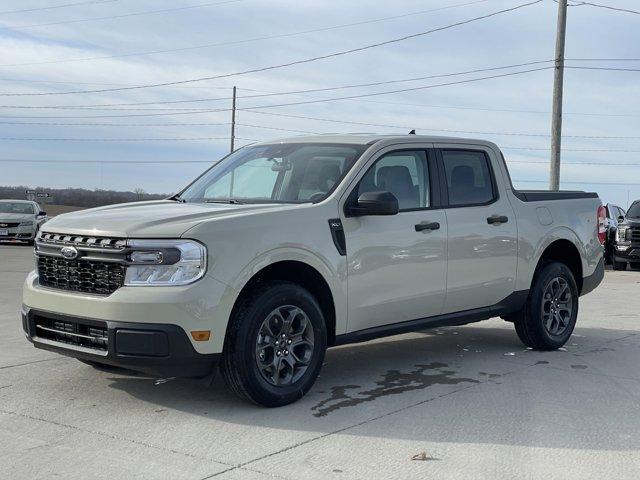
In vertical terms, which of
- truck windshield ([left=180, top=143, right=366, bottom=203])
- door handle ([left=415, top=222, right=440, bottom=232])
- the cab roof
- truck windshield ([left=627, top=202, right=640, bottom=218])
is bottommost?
truck windshield ([left=627, top=202, right=640, bottom=218])

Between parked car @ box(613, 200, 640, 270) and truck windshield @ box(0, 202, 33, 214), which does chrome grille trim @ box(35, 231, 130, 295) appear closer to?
parked car @ box(613, 200, 640, 270)

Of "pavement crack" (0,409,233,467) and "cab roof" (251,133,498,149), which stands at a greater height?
"cab roof" (251,133,498,149)

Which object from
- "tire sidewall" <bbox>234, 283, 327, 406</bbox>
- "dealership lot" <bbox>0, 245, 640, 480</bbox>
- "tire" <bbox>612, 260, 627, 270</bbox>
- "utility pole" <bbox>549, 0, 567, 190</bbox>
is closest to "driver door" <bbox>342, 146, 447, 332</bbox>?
"tire sidewall" <bbox>234, 283, 327, 406</bbox>

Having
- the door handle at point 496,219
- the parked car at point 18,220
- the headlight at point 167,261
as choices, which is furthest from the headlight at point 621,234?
the headlight at point 167,261

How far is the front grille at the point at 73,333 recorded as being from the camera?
Answer: 17.6 ft

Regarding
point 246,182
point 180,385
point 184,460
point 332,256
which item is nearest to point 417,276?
point 332,256

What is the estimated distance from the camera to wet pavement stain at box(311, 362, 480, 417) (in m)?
5.82

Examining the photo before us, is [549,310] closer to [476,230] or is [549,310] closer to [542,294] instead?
[542,294]

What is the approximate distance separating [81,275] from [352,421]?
2.05 m

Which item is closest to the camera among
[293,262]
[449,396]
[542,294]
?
[293,262]

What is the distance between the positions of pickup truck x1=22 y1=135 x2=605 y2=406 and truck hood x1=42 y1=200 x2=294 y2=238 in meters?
0.02

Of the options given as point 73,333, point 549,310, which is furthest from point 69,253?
point 549,310

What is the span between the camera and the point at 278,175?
6.63 meters

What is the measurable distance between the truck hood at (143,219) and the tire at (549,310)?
310cm
